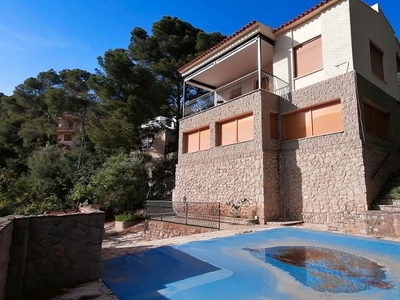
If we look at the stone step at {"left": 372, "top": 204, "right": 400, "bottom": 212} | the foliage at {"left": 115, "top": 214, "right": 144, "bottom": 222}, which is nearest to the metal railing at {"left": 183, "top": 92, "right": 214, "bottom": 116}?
the foliage at {"left": 115, "top": 214, "right": 144, "bottom": 222}

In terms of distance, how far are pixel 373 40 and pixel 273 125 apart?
5712 mm

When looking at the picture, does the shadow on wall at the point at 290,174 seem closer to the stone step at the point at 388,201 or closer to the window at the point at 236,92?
the stone step at the point at 388,201

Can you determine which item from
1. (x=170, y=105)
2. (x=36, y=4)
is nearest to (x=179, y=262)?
(x=36, y=4)

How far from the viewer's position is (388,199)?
8633mm

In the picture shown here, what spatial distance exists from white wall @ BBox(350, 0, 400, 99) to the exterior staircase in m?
4.11

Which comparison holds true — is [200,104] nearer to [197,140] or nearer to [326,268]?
[197,140]

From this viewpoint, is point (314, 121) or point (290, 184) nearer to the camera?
point (314, 121)

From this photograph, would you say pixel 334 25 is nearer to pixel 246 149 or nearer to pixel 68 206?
pixel 246 149

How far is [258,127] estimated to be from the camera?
11.1 m

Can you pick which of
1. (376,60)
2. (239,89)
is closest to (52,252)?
(239,89)

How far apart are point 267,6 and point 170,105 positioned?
37.1 ft

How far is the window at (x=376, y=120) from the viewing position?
10.4 m

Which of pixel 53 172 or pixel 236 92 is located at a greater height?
pixel 236 92

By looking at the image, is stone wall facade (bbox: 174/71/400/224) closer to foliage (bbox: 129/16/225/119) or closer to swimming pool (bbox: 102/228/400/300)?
swimming pool (bbox: 102/228/400/300)
